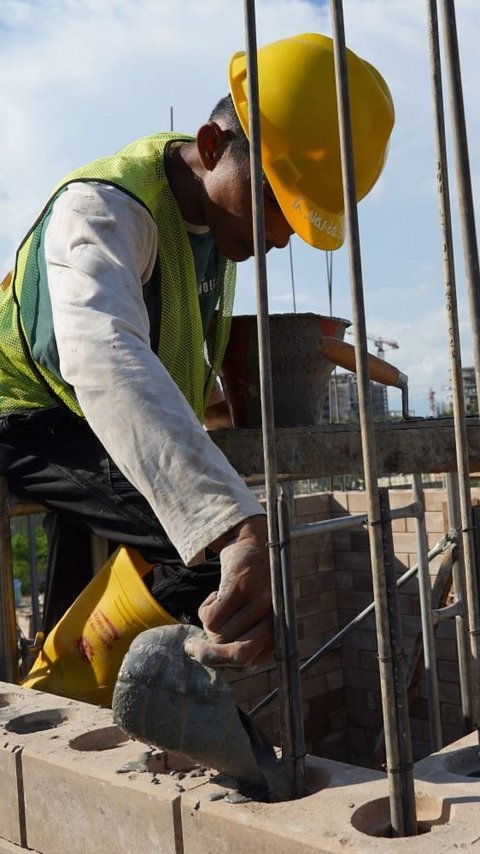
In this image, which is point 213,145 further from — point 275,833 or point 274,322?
point 275,833

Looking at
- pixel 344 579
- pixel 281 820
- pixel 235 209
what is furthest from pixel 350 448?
pixel 344 579

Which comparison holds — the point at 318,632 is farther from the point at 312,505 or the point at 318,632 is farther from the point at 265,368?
the point at 265,368

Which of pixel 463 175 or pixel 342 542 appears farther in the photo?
pixel 342 542

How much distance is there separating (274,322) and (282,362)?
15 cm

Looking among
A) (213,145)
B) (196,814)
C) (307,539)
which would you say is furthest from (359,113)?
(307,539)

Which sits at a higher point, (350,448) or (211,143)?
(211,143)

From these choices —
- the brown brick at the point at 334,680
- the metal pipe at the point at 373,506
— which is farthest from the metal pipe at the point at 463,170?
the brown brick at the point at 334,680

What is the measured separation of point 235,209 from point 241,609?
1.30m

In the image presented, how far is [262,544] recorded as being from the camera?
183 centimetres

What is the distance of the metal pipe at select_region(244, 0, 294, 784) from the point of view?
1.76 m

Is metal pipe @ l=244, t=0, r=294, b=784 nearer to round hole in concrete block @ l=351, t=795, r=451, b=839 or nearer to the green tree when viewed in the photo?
round hole in concrete block @ l=351, t=795, r=451, b=839

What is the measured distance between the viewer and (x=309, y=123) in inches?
96.0

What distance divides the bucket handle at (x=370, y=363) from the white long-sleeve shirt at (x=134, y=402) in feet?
3.90

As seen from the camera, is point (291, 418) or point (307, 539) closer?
point (291, 418)
